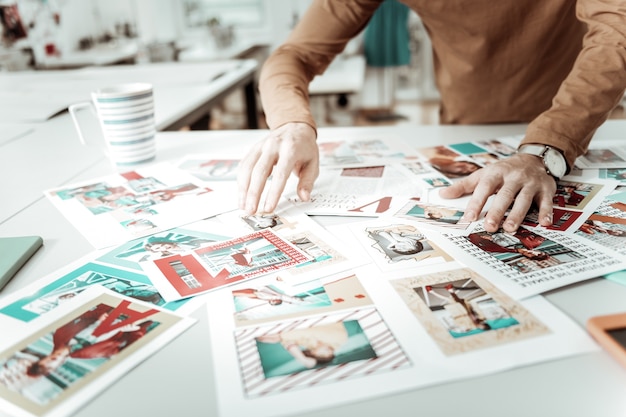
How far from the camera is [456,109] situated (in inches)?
52.4

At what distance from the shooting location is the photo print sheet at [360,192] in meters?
0.79

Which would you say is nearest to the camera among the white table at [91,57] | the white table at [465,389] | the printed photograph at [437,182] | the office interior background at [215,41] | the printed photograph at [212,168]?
the white table at [465,389]

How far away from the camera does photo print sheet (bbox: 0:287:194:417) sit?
45cm

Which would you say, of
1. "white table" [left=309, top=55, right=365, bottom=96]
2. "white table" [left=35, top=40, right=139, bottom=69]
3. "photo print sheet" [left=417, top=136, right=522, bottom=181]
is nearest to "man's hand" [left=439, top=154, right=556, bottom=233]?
"photo print sheet" [left=417, top=136, right=522, bottom=181]

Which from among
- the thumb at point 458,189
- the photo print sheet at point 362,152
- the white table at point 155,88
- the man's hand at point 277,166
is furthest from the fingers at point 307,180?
the white table at point 155,88

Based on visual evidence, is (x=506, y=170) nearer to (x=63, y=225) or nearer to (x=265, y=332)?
(x=265, y=332)

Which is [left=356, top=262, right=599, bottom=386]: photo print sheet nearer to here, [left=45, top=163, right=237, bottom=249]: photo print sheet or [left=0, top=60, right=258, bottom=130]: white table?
[left=45, top=163, right=237, bottom=249]: photo print sheet

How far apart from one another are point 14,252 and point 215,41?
3.20 meters

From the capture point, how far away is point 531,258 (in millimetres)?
616

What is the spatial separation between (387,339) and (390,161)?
21.8 inches

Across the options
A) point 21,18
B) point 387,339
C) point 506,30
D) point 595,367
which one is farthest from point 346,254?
point 21,18

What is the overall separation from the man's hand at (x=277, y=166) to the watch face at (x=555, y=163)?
373 millimetres

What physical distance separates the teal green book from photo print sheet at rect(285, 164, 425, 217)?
38cm

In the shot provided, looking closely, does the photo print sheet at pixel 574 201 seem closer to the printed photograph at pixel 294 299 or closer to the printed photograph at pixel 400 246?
the printed photograph at pixel 400 246
